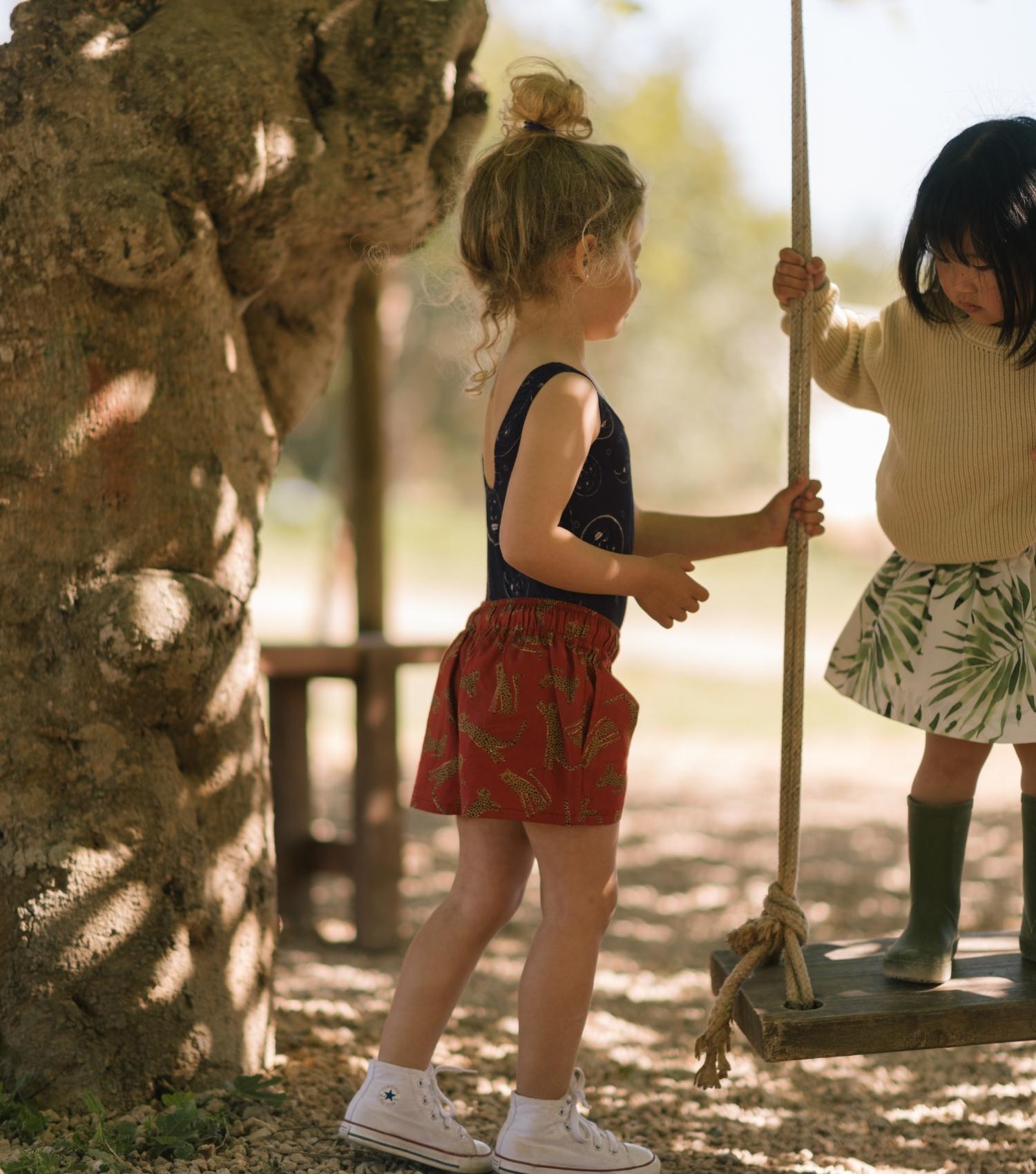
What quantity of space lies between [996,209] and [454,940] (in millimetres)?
1713

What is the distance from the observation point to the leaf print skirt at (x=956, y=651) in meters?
2.52

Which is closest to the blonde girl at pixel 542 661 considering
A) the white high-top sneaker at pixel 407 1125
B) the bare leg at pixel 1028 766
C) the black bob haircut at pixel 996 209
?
the white high-top sneaker at pixel 407 1125

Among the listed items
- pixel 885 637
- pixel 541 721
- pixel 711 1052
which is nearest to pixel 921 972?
pixel 711 1052

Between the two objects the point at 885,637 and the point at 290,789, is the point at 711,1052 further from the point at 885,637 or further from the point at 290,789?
the point at 290,789

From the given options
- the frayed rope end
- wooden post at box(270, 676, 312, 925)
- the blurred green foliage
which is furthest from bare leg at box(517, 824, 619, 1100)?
the blurred green foliage

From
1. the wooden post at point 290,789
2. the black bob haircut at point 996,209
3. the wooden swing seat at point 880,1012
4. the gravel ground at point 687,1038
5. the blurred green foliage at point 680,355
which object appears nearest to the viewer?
the wooden swing seat at point 880,1012

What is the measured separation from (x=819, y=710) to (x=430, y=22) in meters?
9.08

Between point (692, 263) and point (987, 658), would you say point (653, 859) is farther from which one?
point (692, 263)

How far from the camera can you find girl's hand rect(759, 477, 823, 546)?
8.52 ft

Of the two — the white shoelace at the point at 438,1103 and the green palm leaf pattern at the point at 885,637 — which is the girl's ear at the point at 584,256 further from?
the white shoelace at the point at 438,1103

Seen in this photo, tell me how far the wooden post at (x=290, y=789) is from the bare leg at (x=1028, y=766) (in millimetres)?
2950

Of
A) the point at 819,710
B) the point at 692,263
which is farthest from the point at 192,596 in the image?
the point at 692,263

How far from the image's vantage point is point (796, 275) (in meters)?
2.61

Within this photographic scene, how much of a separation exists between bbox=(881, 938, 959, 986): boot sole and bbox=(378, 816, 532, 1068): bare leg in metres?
0.76
